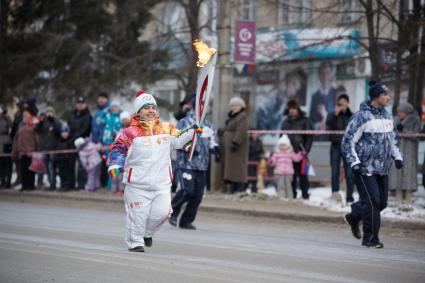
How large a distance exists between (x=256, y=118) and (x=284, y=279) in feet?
80.7

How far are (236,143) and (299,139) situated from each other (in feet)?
3.99

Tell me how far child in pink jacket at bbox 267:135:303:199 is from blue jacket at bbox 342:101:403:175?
6207 mm

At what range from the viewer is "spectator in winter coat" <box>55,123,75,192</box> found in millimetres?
20344

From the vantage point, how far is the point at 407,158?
15.4m

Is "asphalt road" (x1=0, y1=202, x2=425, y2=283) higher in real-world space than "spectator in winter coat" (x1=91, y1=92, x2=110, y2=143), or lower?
lower

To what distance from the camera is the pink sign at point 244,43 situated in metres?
18.5

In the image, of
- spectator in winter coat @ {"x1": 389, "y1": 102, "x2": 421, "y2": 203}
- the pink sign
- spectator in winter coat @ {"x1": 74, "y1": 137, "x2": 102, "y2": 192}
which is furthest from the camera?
spectator in winter coat @ {"x1": 74, "y1": 137, "x2": 102, "y2": 192}

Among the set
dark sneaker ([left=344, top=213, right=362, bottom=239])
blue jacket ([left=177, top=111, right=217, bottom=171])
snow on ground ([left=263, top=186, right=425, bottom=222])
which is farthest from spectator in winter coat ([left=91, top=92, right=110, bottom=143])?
dark sneaker ([left=344, top=213, right=362, bottom=239])

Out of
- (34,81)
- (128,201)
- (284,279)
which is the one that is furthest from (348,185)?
(34,81)

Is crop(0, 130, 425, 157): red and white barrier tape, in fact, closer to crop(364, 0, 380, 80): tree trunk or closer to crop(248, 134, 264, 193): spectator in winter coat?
crop(364, 0, 380, 80): tree trunk

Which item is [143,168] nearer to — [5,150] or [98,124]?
[98,124]

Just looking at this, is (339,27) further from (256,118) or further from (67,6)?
(256,118)

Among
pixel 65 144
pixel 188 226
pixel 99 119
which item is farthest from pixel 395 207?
pixel 65 144

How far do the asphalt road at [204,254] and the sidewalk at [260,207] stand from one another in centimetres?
36
